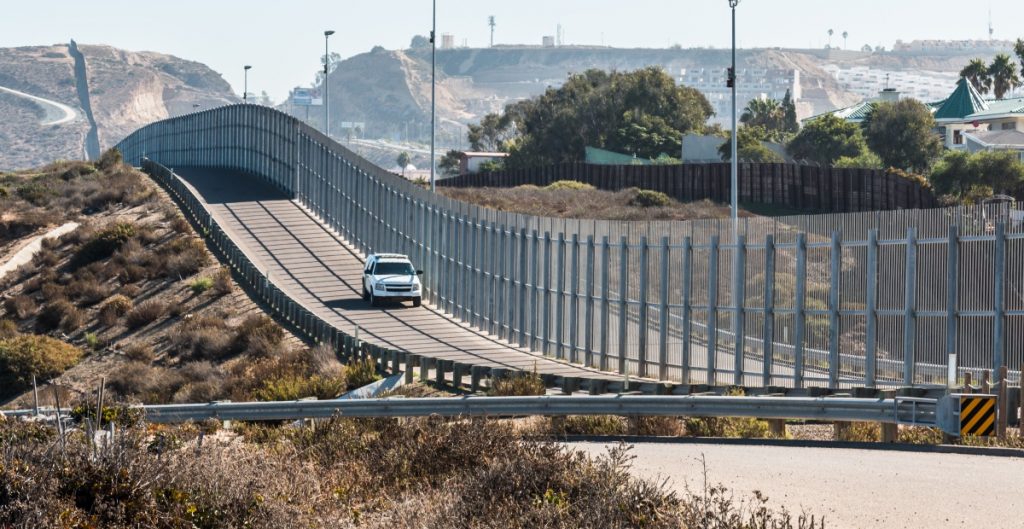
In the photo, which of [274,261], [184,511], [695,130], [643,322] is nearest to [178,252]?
[274,261]

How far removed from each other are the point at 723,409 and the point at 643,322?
12298 millimetres

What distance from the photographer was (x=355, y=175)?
216ft

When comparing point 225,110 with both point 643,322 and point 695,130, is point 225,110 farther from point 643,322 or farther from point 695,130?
point 643,322

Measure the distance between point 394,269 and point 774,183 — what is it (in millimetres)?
35485

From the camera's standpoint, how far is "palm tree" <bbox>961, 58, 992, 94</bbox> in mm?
131250

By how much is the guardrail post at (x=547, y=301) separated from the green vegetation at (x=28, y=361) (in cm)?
1751

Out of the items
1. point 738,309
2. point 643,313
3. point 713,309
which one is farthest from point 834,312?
point 643,313

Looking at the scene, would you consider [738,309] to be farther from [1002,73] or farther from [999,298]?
[1002,73]

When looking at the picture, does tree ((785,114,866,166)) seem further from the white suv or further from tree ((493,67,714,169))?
the white suv

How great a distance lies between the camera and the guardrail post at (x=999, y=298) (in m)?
23.7

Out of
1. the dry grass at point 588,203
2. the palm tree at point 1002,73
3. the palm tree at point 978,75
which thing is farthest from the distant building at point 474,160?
the dry grass at point 588,203

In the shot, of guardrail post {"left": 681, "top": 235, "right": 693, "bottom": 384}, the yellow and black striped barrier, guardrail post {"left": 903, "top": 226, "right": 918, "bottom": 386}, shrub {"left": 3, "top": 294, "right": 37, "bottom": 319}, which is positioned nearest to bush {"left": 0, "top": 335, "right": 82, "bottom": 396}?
shrub {"left": 3, "top": 294, "right": 37, "bottom": 319}

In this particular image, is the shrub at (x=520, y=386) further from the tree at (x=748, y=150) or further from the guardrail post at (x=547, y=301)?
the tree at (x=748, y=150)

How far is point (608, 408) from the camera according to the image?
21.3 meters
